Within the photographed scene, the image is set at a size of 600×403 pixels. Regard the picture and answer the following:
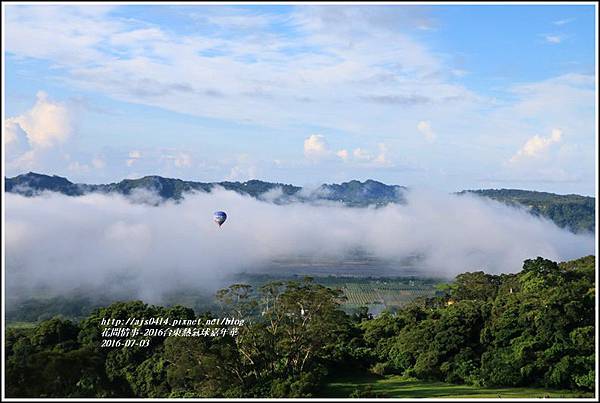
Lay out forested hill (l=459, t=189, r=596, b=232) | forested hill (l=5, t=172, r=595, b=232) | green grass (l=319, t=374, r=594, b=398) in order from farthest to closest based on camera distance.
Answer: forested hill (l=459, t=189, r=596, b=232) < forested hill (l=5, t=172, r=595, b=232) < green grass (l=319, t=374, r=594, b=398)

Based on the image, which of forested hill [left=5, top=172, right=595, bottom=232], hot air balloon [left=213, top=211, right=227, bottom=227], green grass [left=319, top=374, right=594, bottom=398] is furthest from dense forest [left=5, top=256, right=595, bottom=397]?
forested hill [left=5, top=172, right=595, bottom=232]

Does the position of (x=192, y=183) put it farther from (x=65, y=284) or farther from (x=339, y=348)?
(x=339, y=348)

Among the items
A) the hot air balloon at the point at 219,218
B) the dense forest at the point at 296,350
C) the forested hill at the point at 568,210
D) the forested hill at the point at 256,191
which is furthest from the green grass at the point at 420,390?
the forested hill at the point at 568,210

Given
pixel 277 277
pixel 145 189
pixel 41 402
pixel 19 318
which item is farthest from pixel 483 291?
pixel 145 189

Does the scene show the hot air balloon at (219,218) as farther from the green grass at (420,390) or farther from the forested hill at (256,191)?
the forested hill at (256,191)

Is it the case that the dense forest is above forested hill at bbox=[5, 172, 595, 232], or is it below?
below

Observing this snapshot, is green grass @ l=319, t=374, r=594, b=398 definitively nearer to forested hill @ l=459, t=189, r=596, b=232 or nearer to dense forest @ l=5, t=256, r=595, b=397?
dense forest @ l=5, t=256, r=595, b=397
